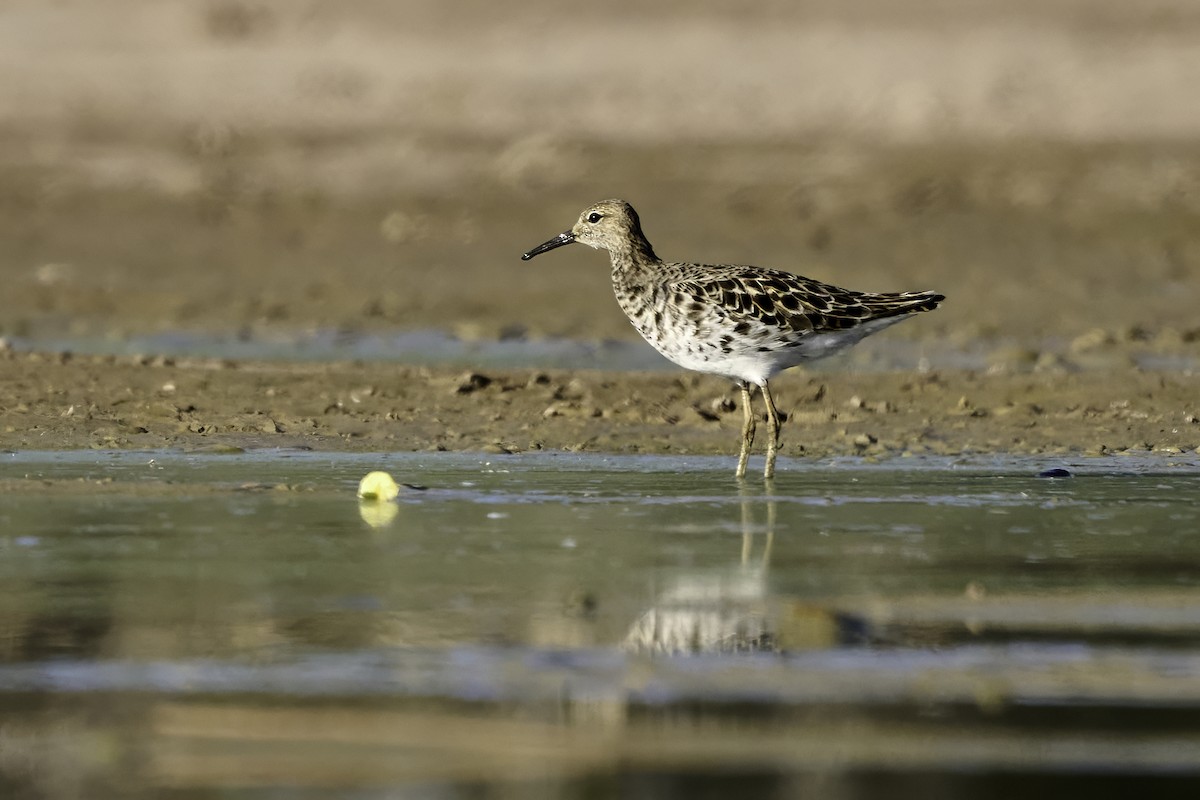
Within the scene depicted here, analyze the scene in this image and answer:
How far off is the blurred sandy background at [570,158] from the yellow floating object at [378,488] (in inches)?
296

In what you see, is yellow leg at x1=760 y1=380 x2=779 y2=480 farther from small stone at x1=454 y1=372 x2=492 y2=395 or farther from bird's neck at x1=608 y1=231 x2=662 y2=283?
small stone at x1=454 y1=372 x2=492 y2=395

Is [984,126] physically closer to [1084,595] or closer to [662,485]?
[662,485]

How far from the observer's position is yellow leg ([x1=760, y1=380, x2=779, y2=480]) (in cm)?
1133

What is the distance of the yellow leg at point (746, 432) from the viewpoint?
11414 mm

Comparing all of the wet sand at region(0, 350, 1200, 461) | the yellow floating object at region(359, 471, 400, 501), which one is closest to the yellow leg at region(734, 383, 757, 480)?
the wet sand at region(0, 350, 1200, 461)

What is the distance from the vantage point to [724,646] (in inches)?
275

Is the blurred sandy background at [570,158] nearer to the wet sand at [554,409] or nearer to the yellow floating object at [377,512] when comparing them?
the wet sand at [554,409]

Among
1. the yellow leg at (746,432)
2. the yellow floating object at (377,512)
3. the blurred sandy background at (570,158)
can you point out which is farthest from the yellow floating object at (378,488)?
the blurred sandy background at (570,158)

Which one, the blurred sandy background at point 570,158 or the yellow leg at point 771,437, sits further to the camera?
the blurred sandy background at point 570,158

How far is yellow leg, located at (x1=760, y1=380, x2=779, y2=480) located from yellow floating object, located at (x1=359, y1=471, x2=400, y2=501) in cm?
208

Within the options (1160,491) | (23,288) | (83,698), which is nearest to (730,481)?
(1160,491)

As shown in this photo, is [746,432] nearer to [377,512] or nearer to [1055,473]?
[1055,473]

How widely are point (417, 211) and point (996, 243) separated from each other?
584cm

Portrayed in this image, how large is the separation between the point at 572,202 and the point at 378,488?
1244 cm
